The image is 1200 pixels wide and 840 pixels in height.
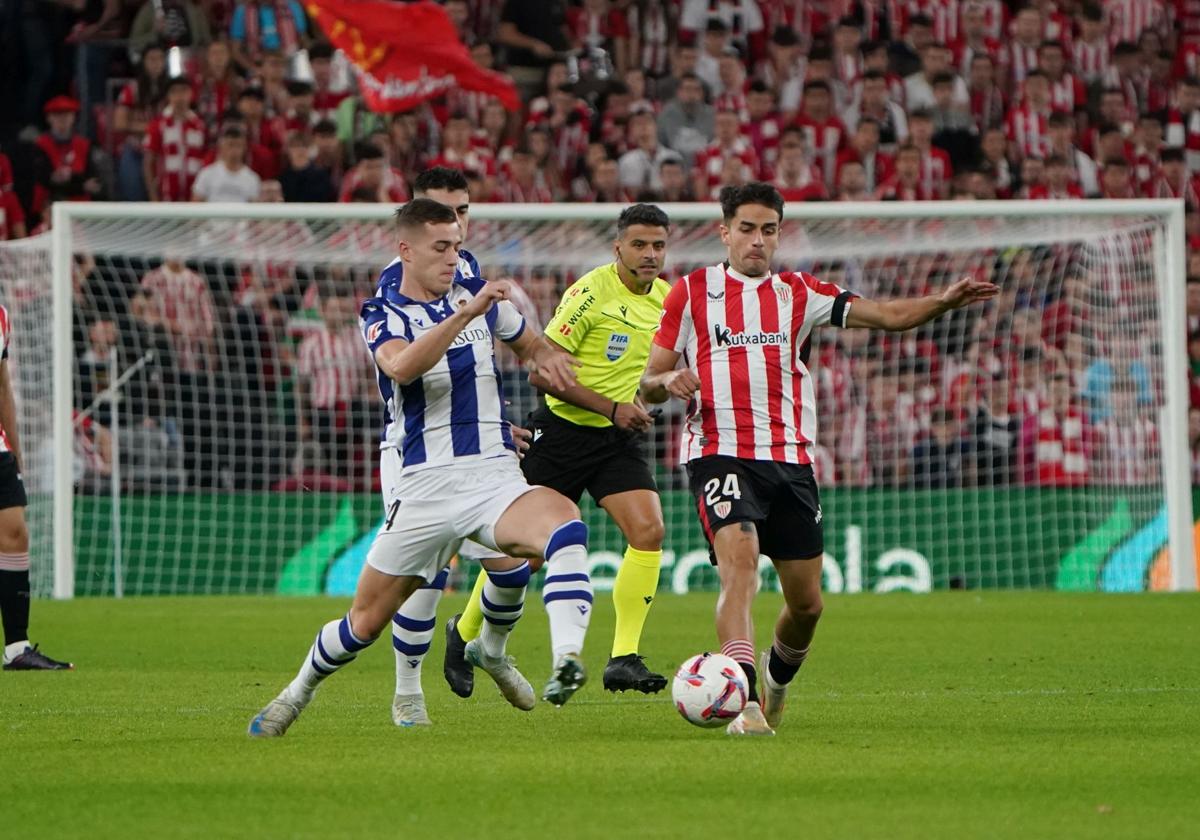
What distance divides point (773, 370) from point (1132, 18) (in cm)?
1753

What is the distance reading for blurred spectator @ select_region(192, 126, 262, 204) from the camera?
18.9 meters

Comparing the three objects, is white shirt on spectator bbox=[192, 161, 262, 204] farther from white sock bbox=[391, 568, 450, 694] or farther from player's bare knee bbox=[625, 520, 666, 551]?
white sock bbox=[391, 568, 450, 694]

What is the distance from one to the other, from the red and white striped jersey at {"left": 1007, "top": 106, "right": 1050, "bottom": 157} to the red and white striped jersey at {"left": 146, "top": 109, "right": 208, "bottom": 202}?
8907mm

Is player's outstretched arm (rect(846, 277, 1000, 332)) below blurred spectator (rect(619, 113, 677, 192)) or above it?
below

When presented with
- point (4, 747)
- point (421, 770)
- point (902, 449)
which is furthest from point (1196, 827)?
point (902, 449)

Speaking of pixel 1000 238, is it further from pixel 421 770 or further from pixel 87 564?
pixel 421 770

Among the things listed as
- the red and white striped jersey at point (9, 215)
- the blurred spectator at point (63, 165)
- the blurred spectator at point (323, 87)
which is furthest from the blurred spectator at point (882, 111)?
the red and white striped jersey at point (9, 215)

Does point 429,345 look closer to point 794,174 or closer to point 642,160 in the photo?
point 794,174

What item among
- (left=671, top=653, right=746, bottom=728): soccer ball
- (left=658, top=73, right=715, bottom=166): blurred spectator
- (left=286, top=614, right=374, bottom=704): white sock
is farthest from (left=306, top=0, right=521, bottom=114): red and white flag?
(left=671, top=653, right=746, bottom=728): soccer ball

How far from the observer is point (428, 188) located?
28.6 feet

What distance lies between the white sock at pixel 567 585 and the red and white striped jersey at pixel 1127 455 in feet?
37.0

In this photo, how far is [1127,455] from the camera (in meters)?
17.5

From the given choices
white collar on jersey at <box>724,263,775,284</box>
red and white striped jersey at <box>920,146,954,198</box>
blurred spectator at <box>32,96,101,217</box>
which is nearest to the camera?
white collar on jersey at <box>724,263,775,284</box>

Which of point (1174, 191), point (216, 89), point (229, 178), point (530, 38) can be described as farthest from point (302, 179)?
point (1174, 191)
